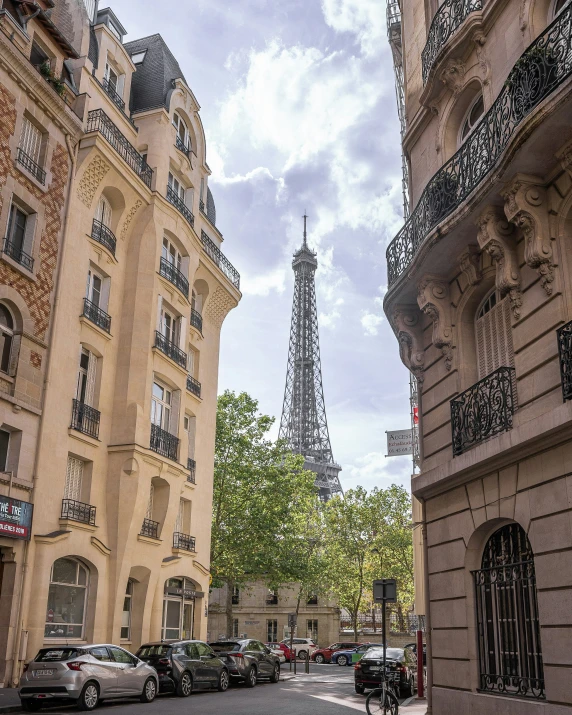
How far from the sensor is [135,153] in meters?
28.3

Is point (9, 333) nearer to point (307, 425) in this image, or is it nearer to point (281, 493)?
point (281, 493)

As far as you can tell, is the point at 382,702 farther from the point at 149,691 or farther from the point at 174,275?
the point at 174,275

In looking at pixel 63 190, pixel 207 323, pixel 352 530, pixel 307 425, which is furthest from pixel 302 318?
pixel 63 190

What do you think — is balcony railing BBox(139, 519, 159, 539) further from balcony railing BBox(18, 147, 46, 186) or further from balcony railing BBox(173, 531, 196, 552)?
balcony railing BBox(18, 147, 46, 186)

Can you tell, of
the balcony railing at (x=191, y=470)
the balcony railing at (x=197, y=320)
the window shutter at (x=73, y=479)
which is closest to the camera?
the window shutter at (x=73, y=479)

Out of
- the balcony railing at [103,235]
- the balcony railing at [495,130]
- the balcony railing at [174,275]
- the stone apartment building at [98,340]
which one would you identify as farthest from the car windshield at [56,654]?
the balcony railing at [174,275]

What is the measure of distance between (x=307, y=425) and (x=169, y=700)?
98615mm

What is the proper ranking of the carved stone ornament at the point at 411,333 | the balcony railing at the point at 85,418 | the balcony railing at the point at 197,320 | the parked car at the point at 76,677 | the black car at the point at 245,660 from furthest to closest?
1. the balcony railing at the point at 197,320
2. the black car at the point at 245,660
3. the balcony railing at the point at 85,418
4. the parked car at the point at 76,677
5. the carved stone ornament at the point at 411,333

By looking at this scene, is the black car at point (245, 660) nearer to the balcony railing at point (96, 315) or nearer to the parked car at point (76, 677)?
the parked car at point (76, 677)

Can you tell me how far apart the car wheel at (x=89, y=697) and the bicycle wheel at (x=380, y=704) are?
20.8 feet

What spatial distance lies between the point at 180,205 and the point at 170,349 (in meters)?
6.27

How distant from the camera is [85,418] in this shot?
958 inches

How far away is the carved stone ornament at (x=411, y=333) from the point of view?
49.4ft

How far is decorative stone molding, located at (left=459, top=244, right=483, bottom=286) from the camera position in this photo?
12.9m
